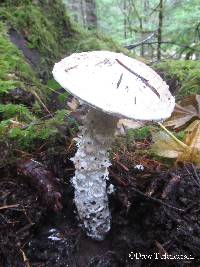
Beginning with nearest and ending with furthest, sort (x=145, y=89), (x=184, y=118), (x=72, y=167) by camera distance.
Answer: (x=145, y=89), (x=72, y=167), (x=184, y=118)

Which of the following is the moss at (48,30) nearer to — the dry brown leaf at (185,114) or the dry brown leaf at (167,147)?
the dry brown leaf at (185,114)

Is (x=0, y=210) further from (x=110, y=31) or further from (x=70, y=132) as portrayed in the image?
(x=110, y=31)

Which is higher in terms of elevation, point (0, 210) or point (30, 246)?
point (0, 210)

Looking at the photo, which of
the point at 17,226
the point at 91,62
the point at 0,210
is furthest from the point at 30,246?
the point at 91,62

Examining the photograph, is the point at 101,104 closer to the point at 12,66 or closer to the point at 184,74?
the point at 12,66

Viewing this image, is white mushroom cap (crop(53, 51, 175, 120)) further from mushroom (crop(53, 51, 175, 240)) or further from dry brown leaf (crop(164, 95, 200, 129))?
dry brown leaf (crop(164, 95, 200, 129))

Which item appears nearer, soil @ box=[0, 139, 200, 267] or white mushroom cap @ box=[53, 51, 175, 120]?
white mushroom cap @ box=[53, 51, 175, 120]

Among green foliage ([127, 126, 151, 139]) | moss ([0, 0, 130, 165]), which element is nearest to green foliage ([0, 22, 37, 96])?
moss ([0, 0, 130, 165])

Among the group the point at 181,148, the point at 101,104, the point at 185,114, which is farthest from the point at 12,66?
the point at 101,104
